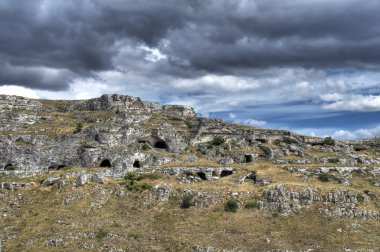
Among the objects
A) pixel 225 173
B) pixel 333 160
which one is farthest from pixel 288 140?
pixel 225 173

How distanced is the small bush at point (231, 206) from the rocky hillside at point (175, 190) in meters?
0.15

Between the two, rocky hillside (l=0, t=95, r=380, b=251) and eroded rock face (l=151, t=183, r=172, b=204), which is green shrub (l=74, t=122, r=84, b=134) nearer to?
rocky hillside (l=0, t=95, r=380, b=251)

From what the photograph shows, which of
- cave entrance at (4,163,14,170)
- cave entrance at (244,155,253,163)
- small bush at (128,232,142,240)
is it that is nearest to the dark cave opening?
cave entrance at (244,155,253,163)

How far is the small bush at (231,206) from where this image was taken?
50844 mm

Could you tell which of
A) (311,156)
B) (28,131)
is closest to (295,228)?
(311,156)

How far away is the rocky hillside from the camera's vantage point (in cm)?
4488

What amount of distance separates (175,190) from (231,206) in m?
8.77

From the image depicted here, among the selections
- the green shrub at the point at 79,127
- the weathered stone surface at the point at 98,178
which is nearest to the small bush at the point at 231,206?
the weathered stone surface at the point at 98,178

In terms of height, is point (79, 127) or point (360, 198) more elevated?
point (79, 127)

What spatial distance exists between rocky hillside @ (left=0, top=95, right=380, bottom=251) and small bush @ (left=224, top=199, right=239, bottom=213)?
0.49 ft

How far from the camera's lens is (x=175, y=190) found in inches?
2196

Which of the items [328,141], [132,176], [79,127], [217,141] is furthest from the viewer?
[328,141]

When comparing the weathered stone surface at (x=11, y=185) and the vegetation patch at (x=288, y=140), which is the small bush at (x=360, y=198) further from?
the weathered stone surface at (x=11, y=185)

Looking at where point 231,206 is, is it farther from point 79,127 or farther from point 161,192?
point 79,127
